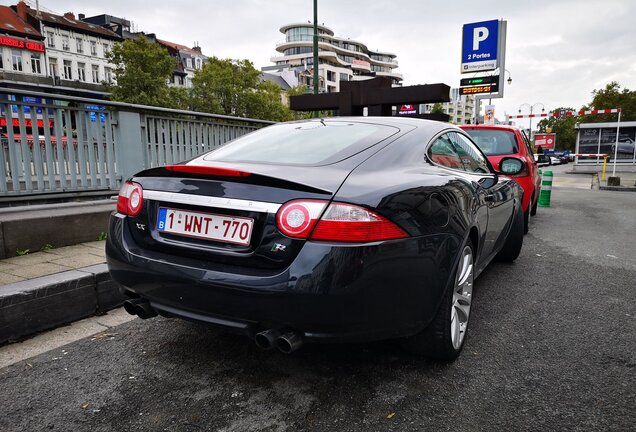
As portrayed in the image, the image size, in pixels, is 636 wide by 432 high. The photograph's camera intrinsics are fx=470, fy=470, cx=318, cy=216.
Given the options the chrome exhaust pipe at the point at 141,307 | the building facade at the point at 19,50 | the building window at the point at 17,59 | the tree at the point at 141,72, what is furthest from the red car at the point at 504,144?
the building window at the point at 17,59

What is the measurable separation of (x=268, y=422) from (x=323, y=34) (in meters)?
113

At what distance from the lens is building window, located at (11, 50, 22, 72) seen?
49.6m

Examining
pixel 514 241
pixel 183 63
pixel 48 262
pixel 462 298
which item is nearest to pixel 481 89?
pixel 514 241

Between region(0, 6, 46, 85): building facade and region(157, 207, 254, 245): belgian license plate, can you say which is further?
region(0, 6, 46, 85): building facade

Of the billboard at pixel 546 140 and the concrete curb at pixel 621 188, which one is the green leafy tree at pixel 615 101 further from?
the concrete curb at pixel 621 188

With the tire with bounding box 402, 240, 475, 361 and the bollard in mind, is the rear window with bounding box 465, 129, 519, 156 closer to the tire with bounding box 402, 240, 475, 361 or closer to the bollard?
the bollard

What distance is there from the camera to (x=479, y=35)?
21891mm

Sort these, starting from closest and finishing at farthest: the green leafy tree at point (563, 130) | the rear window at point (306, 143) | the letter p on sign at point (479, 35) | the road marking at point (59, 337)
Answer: the rear window at point (306, 143) < the road marking at point (59, 337) < the letter p on sign at point (479, 35) < the green leafy tree at point (563, 130)

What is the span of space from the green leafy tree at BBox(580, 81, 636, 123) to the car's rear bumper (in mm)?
50592

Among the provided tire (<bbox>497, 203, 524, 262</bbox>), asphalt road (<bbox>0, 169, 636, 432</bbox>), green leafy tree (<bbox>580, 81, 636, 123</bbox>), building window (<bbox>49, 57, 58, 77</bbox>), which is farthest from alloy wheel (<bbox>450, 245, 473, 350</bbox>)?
building window (<bbox>49, 57, 58, 77</bbox>)

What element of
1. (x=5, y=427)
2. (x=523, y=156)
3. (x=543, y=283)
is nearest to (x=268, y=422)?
(x=5, y=427)

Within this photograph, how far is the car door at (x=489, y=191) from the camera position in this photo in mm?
3391

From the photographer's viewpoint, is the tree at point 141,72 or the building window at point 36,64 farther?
the building window at point 36,64

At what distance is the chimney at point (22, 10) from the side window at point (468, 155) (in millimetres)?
63977
